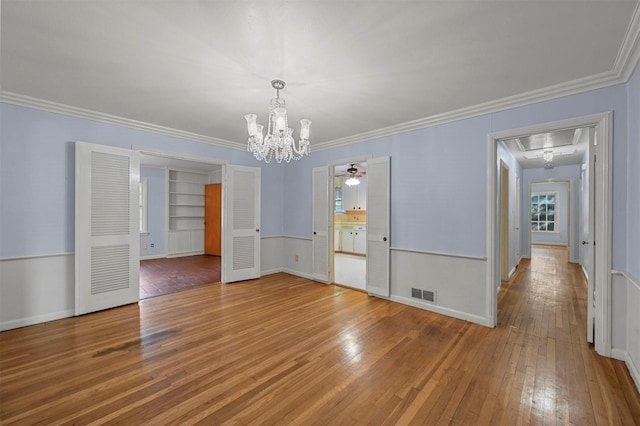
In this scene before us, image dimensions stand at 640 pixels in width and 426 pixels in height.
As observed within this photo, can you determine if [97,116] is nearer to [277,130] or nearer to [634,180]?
[277,130]

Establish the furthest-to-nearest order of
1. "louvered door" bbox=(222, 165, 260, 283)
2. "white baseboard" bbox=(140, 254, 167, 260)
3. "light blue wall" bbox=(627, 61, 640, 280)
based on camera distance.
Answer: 1. "white baseboard" bbox=(140, 254, 167, 260)
2. "louvered door" bbox=(222, 165, 260, 283)
3. "light blue wall" bbox=(627, 61, 640, 280)

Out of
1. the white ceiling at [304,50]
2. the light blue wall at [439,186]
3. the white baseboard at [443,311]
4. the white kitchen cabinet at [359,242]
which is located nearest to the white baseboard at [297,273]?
the white baseboard at [443,311]

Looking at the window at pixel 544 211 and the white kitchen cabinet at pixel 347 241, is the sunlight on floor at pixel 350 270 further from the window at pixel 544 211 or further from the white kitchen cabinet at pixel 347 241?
the window at pixel 544 211

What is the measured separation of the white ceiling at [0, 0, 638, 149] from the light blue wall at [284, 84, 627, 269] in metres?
0.29

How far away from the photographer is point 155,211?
7180 mm

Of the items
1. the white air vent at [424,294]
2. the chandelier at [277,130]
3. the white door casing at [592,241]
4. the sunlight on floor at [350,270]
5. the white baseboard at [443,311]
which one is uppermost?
the chandelier at [277,130]

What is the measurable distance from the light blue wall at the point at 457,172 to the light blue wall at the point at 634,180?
0.28 ft

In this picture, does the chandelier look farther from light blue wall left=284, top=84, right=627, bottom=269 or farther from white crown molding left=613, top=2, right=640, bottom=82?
white crown molding left=613, top=2, right=640, bottom=82

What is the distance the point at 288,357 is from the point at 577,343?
283 centimetres

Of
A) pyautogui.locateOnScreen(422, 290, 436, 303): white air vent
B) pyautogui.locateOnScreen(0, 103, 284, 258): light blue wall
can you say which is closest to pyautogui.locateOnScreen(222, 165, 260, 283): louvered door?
pyautogui.locateOnScreen(0, 103, 284, 258): light blue wall

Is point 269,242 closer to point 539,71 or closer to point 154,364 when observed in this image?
point 154,364

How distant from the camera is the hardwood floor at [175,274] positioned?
441 cm

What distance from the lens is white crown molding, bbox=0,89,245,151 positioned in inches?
114

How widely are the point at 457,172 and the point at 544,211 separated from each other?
9994mm
